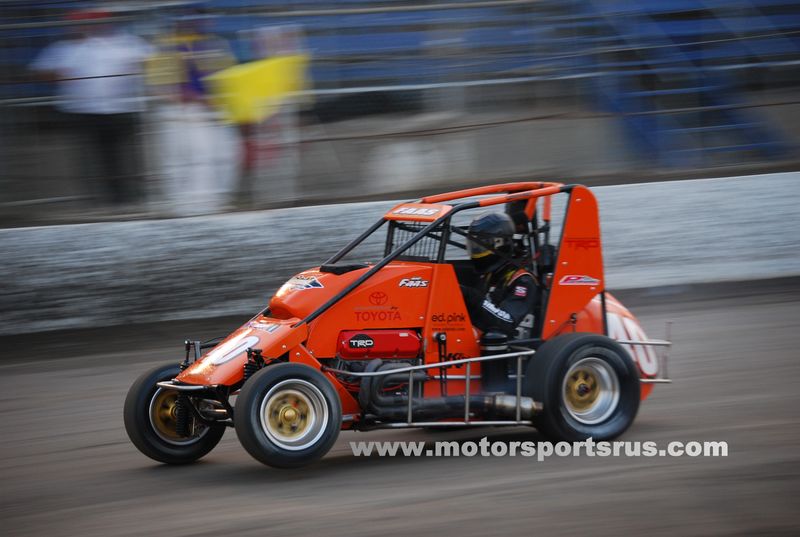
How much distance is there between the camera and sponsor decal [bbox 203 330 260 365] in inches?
223

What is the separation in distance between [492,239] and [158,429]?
2.17 metres

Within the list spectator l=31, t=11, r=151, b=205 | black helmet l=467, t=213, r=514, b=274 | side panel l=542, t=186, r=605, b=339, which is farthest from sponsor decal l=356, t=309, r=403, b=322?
spectator l=31, t=11, r=151, b=205

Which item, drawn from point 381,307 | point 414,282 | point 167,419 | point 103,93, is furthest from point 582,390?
point 103,93

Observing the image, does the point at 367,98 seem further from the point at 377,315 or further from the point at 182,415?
the point at 182,415

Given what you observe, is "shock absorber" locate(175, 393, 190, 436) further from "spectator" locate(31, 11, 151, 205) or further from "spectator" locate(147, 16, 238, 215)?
"spectator" locate(31, 11, 151, 205)

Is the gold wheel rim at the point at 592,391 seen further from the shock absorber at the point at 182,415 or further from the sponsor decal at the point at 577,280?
the shock absorber at the point at 182,415

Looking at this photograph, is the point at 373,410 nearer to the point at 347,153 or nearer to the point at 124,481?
the point at 124,481

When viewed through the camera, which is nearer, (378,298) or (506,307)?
(378,298)

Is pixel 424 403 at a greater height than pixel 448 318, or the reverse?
pixel 448 318

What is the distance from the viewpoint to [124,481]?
5664 mm

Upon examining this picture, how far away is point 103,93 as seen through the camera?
33.2ft

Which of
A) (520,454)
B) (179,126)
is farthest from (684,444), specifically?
(179,126)

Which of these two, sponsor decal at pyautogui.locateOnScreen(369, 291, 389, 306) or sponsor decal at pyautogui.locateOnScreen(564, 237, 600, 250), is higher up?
sponsor decal at pyautogui.locateOnScreen(564, 237, 600, 250)

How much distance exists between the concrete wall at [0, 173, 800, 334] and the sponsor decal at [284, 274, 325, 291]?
3.93 m
